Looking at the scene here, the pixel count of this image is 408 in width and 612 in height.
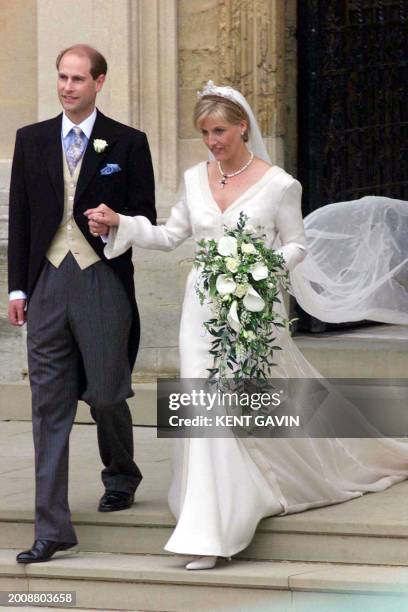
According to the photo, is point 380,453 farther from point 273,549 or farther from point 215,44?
point 215,44

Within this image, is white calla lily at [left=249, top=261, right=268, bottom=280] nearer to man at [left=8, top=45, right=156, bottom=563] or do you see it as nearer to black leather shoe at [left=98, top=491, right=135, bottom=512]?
man at [left=8, top=45, right=156, bottom=563]

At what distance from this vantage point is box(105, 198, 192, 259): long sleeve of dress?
6723 millimetres

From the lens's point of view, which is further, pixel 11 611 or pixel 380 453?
pixel 380 453

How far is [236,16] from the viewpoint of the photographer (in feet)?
31.7

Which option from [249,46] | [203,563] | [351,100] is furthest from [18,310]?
[351,100]

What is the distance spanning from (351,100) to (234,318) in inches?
163

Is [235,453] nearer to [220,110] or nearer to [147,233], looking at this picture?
[147,233]

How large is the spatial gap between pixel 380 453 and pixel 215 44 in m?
3.04

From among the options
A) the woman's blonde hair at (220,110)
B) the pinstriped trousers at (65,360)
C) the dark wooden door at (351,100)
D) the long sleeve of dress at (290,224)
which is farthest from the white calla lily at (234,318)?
the dark wooden door at (351,100)

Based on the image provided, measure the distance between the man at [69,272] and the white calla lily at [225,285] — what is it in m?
0.48

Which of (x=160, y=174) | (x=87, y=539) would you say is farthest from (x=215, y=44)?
(x=87, y=539)

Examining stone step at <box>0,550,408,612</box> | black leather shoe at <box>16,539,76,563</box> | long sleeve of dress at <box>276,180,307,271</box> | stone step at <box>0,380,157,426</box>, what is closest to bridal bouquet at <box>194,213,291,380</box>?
long sleeve of dress at <box>276,180,307,271</box>

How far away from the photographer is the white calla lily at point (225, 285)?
654 cm

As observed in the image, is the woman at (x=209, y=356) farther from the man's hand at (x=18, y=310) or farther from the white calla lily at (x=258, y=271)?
the man's hand at (x=18, y=310)
